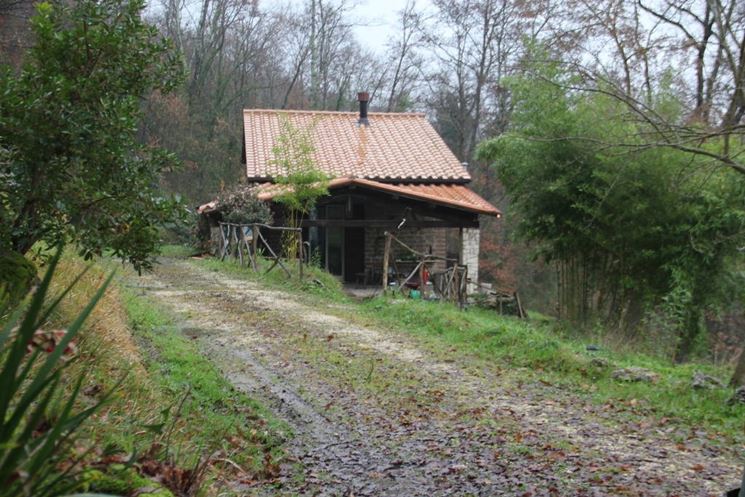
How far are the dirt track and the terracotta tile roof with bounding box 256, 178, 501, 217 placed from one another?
878 centimetres

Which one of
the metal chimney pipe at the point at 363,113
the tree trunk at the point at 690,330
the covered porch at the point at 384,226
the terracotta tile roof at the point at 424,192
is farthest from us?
the metal chimney pipe at the point at 363,113

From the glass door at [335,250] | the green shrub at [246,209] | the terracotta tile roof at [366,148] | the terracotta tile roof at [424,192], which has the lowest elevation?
the glass door at [335,250]

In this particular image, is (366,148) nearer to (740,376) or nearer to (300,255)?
(300,255)

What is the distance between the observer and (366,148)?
2212 cm

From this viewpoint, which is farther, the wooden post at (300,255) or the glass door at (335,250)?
the glass door at (335,250)

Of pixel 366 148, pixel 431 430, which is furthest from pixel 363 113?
pixel 431 430

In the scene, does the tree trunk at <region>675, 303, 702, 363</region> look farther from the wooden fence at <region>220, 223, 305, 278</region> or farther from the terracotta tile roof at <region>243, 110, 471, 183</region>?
the terracotta tile roof at <region>243, 110, 471, 183</region>

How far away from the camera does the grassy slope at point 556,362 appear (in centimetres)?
681

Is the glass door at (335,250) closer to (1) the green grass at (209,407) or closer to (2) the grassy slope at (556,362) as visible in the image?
(2) the grassy slope at (556,362)

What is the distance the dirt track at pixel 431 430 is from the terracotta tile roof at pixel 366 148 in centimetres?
1109

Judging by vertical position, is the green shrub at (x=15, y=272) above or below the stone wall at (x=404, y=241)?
above

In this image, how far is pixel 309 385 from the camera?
7.21 m

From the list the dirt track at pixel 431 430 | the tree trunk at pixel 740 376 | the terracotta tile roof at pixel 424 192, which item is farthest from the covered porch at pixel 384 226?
the tree trunk at pixel 740 376

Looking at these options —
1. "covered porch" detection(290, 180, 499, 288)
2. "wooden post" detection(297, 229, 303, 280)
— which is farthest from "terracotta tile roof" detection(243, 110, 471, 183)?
"wooden post" detection(297, 229, 303, 280)
